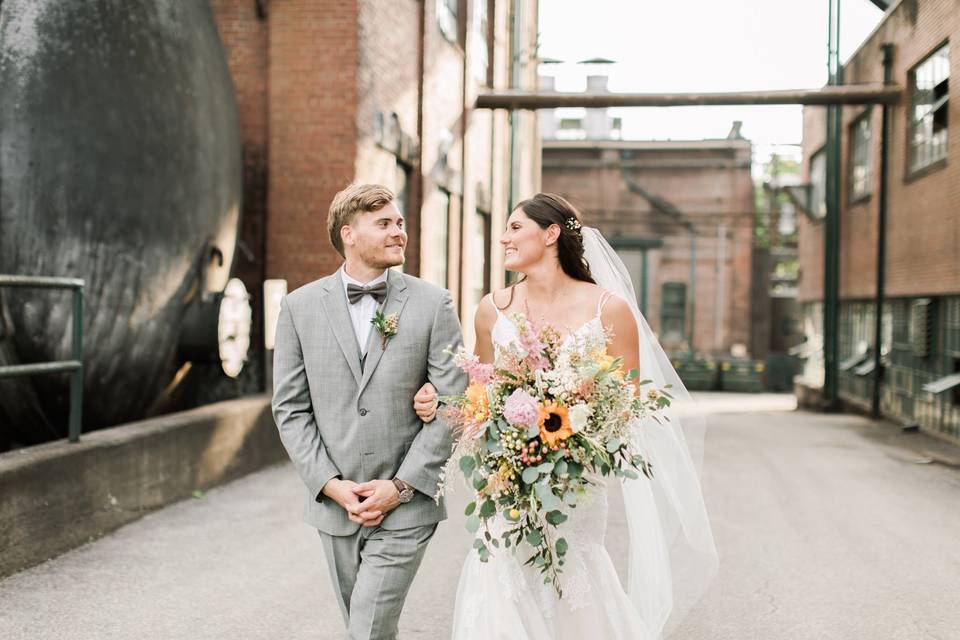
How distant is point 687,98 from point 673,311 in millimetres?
20491

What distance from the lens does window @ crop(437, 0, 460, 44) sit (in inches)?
627

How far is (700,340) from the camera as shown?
115 ft

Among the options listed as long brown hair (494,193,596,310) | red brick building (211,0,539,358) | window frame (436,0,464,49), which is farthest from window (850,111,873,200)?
long brown hair (494,193,596,310)

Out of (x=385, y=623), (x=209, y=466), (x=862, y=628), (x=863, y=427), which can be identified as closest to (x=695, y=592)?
(x=862, y=628)

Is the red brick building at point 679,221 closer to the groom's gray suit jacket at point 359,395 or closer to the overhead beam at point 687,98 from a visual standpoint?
the overhead beam at point 687,98

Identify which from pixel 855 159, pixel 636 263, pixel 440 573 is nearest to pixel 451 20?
pixel 855 159

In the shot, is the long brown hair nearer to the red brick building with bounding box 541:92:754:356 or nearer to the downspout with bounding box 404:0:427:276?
the downspout with bounding box 404:0:427:276

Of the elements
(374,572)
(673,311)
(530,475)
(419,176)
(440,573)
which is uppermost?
(419,176)

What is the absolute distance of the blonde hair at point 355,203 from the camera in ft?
11.1

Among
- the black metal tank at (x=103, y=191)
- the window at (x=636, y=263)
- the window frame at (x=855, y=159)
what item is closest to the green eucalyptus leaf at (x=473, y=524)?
the black metal tank at (x=103, y=191)

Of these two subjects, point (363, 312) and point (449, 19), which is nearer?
point (363, 312)

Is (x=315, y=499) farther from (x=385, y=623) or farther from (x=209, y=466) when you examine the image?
(x=209, y=466)

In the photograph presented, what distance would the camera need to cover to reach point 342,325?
11.2ft

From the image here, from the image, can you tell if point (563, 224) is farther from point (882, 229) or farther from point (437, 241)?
point (882, 229)
